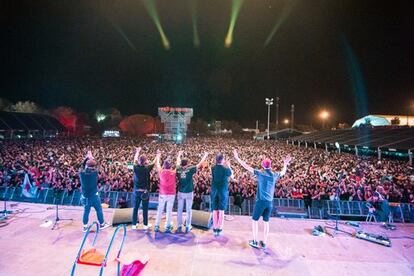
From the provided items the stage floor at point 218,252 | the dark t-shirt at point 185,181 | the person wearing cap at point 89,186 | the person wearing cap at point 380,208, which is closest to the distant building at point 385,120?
the person wearing cap at point 380,208

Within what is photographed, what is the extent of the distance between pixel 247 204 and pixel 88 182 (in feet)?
20.1

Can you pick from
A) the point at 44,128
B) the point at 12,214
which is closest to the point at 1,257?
the point at 12,214

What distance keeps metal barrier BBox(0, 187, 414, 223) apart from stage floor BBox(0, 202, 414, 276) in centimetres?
281

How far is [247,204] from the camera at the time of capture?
10203 millimetres

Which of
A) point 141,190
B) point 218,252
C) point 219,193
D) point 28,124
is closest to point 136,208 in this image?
point 141,190

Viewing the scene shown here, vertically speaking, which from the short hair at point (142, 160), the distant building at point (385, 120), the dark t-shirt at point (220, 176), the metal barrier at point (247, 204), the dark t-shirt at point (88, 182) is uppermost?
the distant building at point (385, 120)

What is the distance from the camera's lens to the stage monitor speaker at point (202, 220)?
6.20m

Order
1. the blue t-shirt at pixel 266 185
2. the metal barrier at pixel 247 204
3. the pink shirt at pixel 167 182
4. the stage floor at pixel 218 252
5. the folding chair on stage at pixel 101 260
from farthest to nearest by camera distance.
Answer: the metal barrier at pixel 247 204 → the pink shirt at pixel 167 182 → the blue t-shirt at pixel 266 185 → the stage floor at pixel 218 252 → the folding chair on stage at pixel 101 260

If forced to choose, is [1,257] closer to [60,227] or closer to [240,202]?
[60,227]

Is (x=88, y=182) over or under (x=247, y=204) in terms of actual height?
over

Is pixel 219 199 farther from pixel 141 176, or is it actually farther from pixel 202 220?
pixel 141 176

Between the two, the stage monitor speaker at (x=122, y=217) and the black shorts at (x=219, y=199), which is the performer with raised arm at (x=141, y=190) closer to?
the stage monitor speaker at (x=122, y=217)

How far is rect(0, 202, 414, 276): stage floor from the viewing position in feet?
14.8

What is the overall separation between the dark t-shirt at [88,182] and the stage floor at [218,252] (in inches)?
36.2
